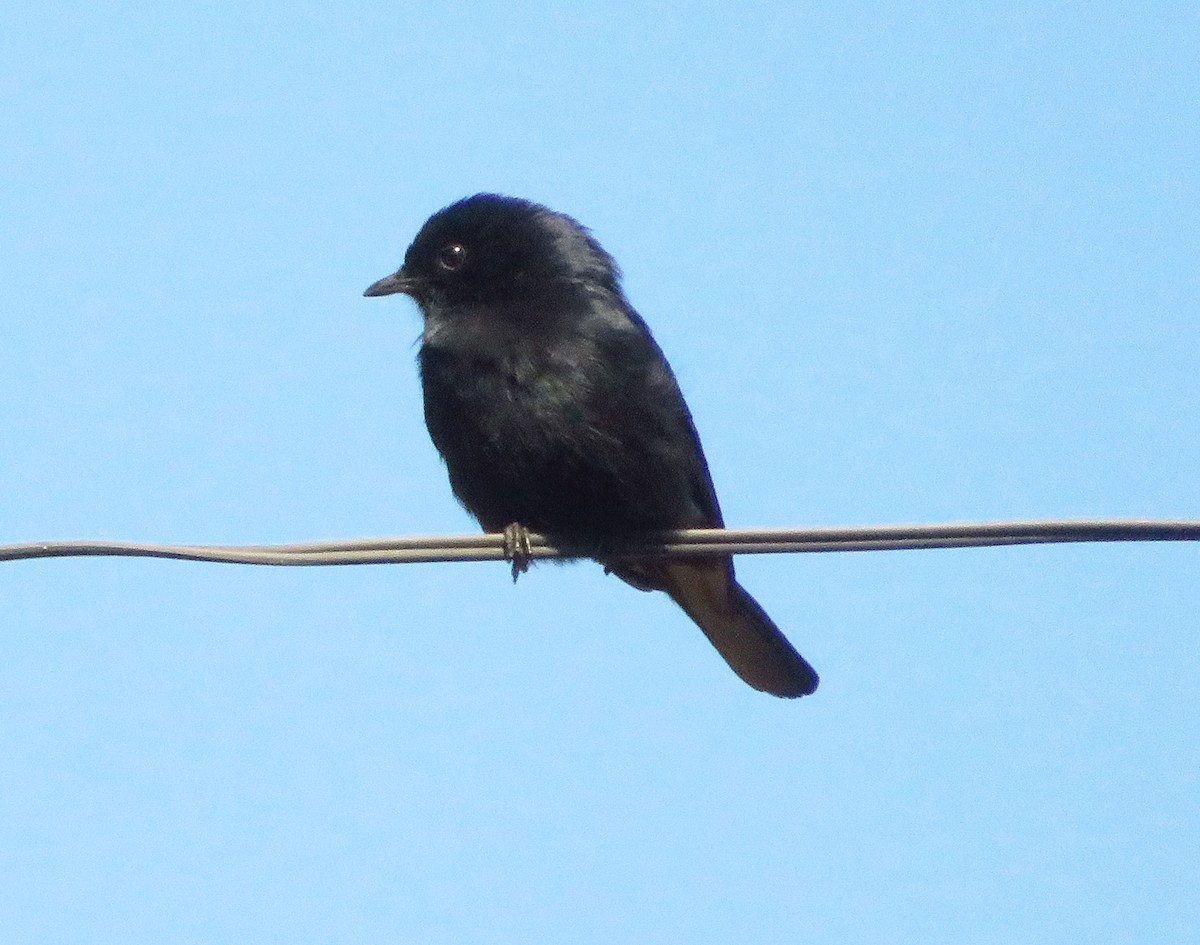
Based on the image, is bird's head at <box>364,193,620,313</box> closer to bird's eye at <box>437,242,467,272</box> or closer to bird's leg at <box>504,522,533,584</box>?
bird's eye at <box>437,242,467,272</box>

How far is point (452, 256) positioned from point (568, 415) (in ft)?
5.02

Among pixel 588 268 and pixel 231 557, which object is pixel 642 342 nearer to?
pixel 588 268

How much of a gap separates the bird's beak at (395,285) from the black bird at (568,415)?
0.38ft

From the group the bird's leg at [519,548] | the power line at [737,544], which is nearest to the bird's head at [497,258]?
the bird's leg at [519,548]

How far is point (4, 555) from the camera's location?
14.1 ft

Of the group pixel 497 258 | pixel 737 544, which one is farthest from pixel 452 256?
pixel 737 544

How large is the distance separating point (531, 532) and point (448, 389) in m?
0.62

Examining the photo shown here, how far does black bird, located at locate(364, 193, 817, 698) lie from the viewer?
21.0ft

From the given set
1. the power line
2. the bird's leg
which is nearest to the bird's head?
the bird's leg

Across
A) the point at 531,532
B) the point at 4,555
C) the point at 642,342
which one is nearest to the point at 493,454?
the point at 531,532

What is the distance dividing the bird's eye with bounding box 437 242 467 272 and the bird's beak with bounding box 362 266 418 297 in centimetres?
16

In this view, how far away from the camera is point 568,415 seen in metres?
6.38

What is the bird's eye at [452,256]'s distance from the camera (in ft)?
24.9

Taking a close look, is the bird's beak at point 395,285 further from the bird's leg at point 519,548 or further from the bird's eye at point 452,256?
the bird's leg at point 519,548
